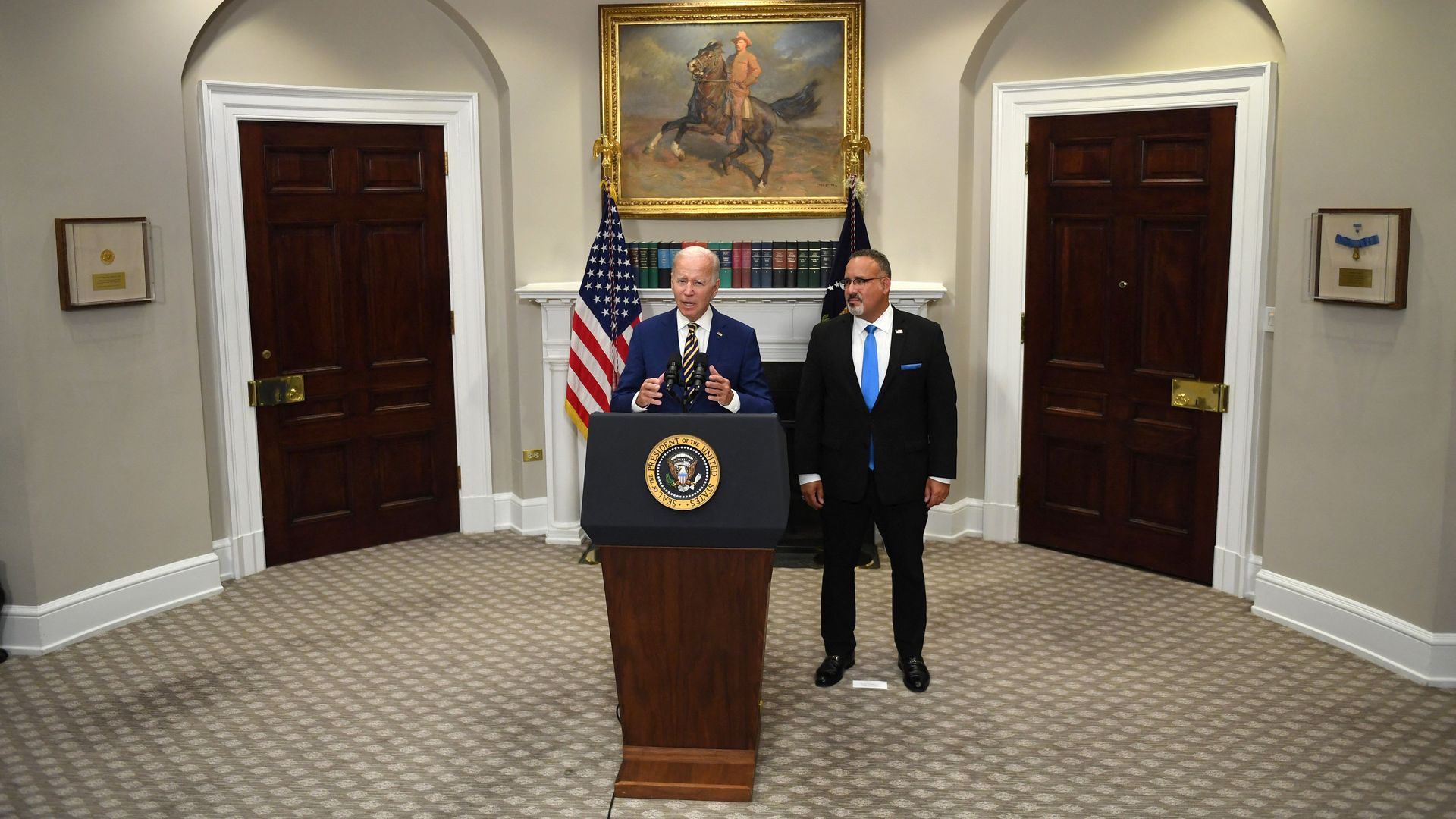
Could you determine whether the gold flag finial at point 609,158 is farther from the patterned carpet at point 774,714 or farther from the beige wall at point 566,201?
the patterned carpet at point 774,714

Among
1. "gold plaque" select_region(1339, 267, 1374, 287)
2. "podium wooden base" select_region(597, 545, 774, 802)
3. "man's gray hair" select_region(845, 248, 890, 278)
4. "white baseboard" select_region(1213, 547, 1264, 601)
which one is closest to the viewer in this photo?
"podium wooden base" select_region(597, 545, 774, 802)

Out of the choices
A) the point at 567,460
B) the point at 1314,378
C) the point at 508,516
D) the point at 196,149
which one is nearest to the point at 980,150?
the point at 1314,378

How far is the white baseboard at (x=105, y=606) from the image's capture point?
5.85 m

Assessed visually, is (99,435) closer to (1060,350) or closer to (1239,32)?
(1060,350)

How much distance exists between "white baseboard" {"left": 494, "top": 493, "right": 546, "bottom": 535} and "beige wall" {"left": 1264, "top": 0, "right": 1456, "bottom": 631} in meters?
4.16

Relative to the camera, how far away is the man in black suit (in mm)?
5059

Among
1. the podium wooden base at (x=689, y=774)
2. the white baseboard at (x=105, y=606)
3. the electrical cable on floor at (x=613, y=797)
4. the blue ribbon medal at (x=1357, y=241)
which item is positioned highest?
the blue ribbon medal at (x=1357, y=241)

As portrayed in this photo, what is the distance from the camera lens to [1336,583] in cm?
583

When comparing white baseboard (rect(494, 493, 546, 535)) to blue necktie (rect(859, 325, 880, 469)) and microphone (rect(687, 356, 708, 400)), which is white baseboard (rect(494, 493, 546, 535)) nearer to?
blue necktie (rect(859, 325, 880, 469))

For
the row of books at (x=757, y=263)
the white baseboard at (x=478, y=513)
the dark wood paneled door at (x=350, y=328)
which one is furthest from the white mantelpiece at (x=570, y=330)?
the dark wood paneled door at (x=350, y=328)

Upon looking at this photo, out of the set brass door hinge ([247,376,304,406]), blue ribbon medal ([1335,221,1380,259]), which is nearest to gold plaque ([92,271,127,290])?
brass door hinge ([247,376,304,406])

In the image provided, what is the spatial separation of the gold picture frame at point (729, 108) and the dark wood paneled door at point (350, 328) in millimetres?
1163

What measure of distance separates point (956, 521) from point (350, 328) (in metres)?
3.76

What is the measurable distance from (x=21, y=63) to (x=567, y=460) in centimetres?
345
